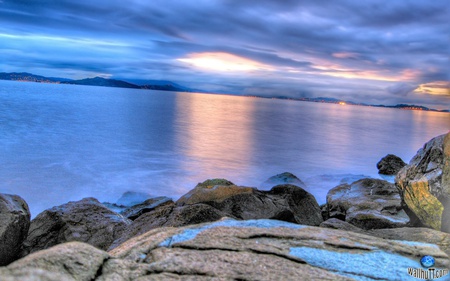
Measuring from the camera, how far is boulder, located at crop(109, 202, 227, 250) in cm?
571

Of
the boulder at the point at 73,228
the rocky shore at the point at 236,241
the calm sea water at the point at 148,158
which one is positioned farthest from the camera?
the calm sea water at the point at 148,158

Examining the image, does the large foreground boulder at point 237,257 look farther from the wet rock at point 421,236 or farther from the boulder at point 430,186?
the boulder at point 430,186

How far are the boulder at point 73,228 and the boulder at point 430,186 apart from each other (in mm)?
5833

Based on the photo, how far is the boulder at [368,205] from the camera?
27.6ft

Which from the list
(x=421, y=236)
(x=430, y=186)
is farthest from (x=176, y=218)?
(x=430, y=186)

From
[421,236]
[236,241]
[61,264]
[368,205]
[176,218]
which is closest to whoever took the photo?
[61,264]

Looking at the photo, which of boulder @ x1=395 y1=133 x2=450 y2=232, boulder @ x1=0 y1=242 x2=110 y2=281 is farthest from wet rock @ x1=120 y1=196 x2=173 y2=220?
boulder @ x1=0 y1=242 x2=110 y2=281

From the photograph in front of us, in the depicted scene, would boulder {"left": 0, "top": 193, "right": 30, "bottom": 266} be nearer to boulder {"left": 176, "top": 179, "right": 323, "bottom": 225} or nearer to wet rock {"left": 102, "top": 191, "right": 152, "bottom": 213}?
boulder {"left": 176, "top": 179, "right": 323, "bottom": 225}

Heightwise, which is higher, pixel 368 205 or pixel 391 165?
pixel 368 205

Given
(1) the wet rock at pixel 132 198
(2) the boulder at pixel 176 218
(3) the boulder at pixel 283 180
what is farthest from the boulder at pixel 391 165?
(2) the boulder at pixel 176 218

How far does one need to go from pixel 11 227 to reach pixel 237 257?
4.82 meters

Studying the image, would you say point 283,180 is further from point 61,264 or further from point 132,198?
point 61,264

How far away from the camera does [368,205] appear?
32.1ft

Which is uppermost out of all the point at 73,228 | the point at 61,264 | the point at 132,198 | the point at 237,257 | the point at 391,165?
the point at 61,264
